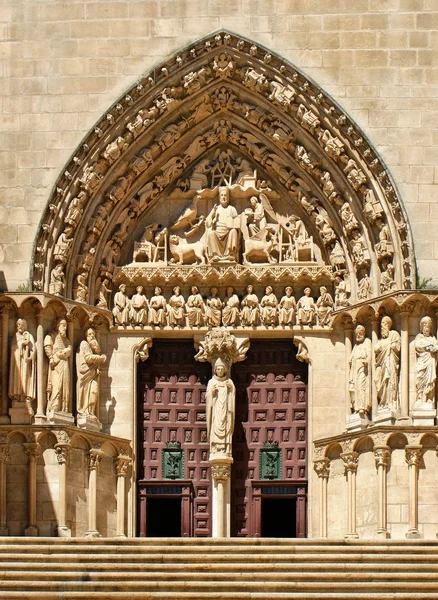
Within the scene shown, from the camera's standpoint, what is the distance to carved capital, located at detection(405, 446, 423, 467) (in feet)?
86.5

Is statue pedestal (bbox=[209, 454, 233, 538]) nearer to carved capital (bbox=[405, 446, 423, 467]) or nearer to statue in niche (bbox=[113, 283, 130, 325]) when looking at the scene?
statue in niche (bbox=[113, 283, 130, 325])

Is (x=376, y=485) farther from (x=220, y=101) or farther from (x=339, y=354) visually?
(x=220, y=101)

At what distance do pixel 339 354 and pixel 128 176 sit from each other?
3.75 m

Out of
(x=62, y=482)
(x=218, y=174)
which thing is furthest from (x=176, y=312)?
(x=62, y=482)

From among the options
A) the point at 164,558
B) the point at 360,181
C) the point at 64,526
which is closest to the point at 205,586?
Answer: the point at 164,558

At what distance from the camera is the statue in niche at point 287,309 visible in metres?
27.9

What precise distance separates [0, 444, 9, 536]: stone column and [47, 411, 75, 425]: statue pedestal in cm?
67

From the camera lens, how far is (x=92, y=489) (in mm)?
27094

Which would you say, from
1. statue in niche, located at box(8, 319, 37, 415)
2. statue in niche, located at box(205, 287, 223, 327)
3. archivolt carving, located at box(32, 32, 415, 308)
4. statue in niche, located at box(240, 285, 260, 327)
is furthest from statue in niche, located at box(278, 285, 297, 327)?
statue in niche, located at box(8, 319, 37, 415)

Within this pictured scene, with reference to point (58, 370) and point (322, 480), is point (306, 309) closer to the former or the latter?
point (322, 480)

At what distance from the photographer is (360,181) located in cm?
2722

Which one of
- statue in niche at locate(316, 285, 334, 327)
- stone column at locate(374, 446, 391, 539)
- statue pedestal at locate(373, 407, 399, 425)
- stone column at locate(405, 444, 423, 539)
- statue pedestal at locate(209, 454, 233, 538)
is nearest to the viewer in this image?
stone column at locate(405, 444, 423, 539)

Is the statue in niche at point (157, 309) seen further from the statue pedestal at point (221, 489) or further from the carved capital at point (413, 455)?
the carved capital at point (413, 455)

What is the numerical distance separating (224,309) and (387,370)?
2.57 m
